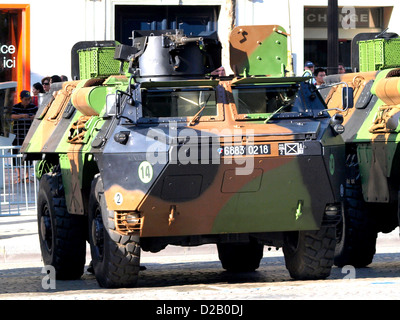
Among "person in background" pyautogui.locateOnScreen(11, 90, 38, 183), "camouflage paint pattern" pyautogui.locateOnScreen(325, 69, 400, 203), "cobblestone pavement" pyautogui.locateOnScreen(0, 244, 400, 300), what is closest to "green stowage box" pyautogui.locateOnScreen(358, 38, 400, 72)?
"camouflage paint pattern" pyautogui.locateOnScreen(325, 69, 400, 203)

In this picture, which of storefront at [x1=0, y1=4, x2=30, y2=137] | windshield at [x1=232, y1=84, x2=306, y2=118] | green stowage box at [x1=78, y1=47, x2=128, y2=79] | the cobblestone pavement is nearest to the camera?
the cobblestone pavement

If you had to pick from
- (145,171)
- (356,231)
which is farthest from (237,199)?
(356,231)

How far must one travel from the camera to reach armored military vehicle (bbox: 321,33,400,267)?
42.6 feet

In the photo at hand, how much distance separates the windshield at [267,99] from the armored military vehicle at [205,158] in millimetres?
12

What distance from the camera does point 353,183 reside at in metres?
13.8

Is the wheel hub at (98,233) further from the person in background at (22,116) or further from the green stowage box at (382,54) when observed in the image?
the person in background at (22,116)

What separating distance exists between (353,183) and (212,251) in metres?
2.64

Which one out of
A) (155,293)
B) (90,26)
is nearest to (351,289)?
(155,293)

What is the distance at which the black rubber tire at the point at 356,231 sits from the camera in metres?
13.7

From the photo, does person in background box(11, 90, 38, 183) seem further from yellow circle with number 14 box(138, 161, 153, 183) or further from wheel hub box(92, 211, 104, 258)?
yellow circle with number 14 box(138, 161, 153, 183)

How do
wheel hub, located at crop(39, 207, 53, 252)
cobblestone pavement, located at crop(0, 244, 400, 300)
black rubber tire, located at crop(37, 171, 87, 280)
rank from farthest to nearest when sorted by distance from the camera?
wheel hub, located at crop(39, 207, 53, 252), black rubber tire, located at crop(37, 171, 87, 280), cobblestone pavement, located at crop(0, 244, 400, 300)

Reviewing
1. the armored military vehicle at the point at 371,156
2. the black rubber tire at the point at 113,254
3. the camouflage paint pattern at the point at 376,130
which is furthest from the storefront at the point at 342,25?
the black rubber tire at the point at 113,254

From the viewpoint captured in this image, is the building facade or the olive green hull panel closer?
the olive green hull panel

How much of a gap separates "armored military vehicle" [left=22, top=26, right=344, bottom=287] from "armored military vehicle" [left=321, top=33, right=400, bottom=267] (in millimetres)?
1291
